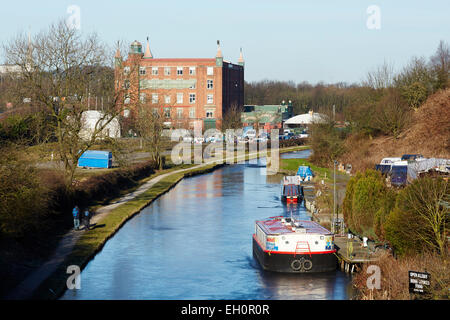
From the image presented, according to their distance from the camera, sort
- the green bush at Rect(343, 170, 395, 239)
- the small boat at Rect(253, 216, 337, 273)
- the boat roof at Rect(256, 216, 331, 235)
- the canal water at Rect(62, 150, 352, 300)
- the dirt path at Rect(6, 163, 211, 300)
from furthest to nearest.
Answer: the green bush at Rect(343, 170, 395, 239) → the boat roof at Rect(256, 216, 331, 235) → the small boat at Rect(253, 216, 337, 273) → the canal water at Rect(62, 150, 352, 300) → the dirt path at Rect(6, 163, 211, 300)

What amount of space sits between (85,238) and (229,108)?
9431 centimetres

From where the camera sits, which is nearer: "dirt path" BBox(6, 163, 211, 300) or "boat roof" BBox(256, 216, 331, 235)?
"dirt path" BBox(6, 163, 211, 300)

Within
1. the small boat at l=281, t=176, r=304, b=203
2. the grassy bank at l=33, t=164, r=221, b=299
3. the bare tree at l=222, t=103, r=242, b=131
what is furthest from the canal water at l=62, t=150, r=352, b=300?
the bare tree at l=222, t=103, r=242, b=131

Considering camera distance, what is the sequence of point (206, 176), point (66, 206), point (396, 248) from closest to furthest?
point (396, 248), point (66, 206), point (206, 176)

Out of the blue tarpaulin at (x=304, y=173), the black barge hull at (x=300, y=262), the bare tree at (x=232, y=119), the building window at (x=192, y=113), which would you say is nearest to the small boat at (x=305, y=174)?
the blue tarpaulin at (x=304, y=173)

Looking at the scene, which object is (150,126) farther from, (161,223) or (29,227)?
(29,227)

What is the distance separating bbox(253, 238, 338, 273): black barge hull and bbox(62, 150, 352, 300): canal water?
369mm

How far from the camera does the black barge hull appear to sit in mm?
32250

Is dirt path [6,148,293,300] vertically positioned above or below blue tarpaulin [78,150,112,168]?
below

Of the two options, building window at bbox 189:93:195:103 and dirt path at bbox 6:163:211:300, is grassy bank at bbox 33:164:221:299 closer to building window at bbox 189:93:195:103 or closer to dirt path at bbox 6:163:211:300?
dirt path at bbox 6:163:211:300

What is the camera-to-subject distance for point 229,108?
427 ft

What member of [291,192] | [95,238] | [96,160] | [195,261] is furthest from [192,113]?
[195,261]

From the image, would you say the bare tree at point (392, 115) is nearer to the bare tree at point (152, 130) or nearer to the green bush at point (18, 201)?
the bare tree at point (152, 130)
